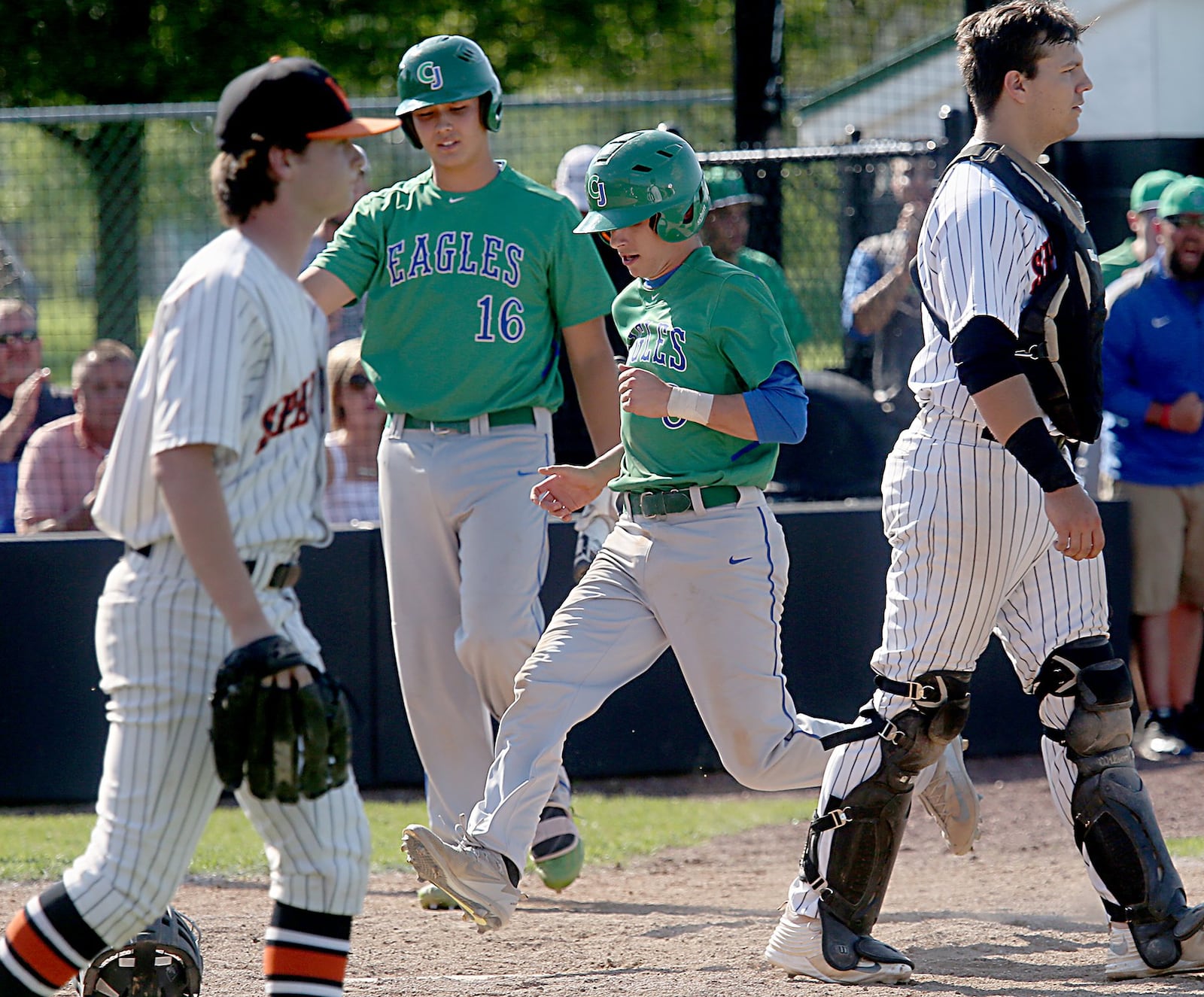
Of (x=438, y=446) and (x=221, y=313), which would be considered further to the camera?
(x=438, y=446)

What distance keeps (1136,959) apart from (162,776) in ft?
→ 7.49

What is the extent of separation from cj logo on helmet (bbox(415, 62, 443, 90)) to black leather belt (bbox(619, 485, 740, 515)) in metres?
1.37

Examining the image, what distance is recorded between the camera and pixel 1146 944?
3.78m

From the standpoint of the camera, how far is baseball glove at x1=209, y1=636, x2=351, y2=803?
8.91ft

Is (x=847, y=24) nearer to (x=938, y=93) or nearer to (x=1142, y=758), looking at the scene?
(x=938, y=93)

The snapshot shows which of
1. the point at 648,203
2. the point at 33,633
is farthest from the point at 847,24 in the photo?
the point at 648,203

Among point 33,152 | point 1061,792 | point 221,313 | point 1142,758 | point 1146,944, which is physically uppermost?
point 33,152

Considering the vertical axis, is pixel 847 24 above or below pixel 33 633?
above

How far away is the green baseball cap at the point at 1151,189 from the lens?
7312mm

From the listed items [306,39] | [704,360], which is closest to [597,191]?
[704,360]

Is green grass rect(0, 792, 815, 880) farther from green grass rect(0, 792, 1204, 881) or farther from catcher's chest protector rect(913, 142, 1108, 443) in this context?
catcher's chest protector rect(913, 142, 1108, 443)

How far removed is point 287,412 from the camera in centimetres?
290

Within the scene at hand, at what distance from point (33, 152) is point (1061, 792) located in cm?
634

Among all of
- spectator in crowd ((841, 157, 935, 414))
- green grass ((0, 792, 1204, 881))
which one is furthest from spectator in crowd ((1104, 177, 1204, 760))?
green grass ((0, 792, 1204, 881))
